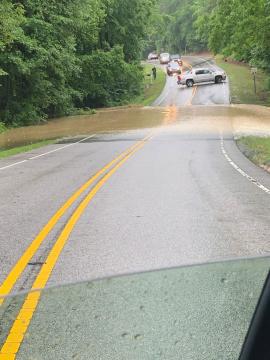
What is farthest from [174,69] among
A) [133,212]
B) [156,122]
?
[133,212]

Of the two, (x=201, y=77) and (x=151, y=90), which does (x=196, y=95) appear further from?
(x=151, y=90)

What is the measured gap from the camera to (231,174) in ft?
42.7

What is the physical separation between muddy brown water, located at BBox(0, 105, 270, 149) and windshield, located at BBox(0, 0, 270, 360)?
11cm

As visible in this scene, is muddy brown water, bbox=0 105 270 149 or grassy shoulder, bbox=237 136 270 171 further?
muddy brown water, bbox=0 105 270 149

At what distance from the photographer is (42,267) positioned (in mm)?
5711

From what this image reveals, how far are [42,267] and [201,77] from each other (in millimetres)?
51225

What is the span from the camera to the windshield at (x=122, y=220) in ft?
8.58

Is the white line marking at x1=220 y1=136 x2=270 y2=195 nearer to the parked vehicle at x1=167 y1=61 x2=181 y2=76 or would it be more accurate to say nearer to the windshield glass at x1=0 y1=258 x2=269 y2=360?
the windshield glass at x1=0 y1=258 x2=269 y2=360

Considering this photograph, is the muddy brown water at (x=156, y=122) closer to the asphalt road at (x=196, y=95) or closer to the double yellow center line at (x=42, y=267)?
the asphalt road at (x=196, y=95)

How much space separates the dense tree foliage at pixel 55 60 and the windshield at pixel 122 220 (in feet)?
0.46

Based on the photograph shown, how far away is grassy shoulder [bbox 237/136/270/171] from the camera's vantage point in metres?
15.4

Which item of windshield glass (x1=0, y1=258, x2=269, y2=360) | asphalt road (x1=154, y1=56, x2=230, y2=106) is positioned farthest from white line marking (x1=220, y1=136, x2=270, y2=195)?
asphalt road (x1=154, y1=56, x2=230, y2=106)

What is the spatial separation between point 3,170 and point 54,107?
25852 millimetres

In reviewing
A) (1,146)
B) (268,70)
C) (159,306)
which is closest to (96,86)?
(268,70)
